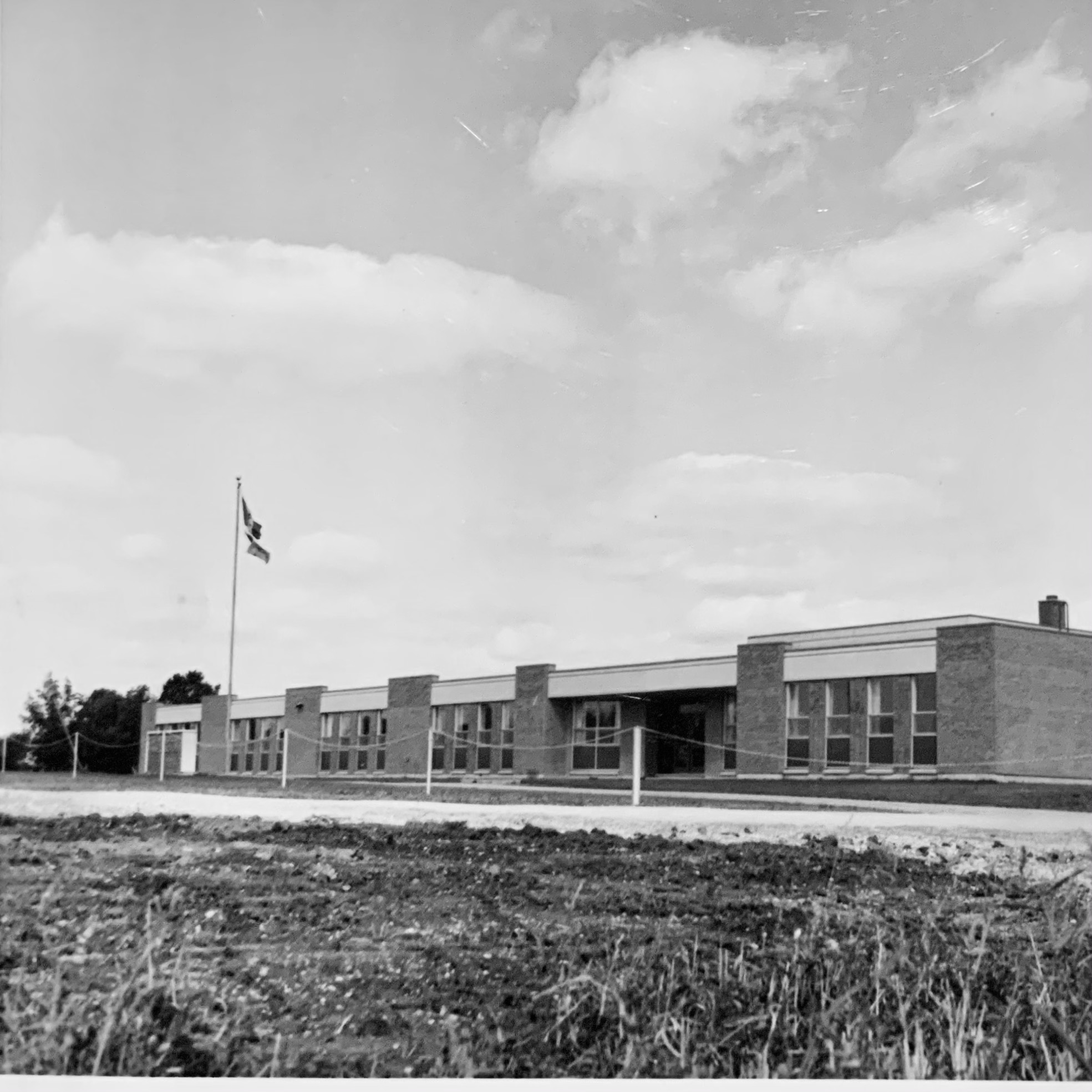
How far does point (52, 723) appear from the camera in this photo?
7.89 meters

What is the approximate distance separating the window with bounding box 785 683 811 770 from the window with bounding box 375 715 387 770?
8.34 m

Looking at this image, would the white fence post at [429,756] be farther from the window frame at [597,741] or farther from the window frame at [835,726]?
the window frame at [835,726]

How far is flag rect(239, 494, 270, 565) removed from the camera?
293 inches

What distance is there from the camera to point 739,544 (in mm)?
7934

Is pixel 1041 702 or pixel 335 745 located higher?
pixel 1041 702

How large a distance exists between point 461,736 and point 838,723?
6.78m

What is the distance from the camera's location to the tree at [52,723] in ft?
24.2

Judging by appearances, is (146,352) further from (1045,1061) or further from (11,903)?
(1045,1061)

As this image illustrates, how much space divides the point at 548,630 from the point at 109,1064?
367 centimetres

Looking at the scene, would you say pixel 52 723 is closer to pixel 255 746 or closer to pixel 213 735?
pixel 213 735

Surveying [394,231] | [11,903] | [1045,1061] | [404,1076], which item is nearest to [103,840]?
[11,903]

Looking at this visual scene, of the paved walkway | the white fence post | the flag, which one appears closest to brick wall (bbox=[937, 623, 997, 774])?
the paved walkway

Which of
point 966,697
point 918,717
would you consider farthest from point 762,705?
point 966,697

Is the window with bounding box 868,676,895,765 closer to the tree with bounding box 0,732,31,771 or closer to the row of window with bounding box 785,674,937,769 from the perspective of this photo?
the row of window with bounding box 785,674,937,769
